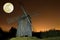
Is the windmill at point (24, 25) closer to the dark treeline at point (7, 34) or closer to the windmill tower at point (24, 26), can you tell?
the windmill tower at point (24, 26)

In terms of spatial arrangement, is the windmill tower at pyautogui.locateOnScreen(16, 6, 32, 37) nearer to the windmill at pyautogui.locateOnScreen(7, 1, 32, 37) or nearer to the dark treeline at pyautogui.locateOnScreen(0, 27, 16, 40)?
the windmill at pyautogui.locateOnScreen(7, 1, 32, 37)

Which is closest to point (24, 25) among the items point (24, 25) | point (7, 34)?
point (24, 25)

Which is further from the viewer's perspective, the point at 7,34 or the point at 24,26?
the point at 7,34

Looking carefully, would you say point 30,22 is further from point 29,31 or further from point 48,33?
point 48,33

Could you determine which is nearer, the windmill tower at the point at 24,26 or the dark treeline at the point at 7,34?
the windmill tower at the point at 24,26

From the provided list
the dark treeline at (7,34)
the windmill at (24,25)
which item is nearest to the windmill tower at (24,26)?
the windmill at (24,25)

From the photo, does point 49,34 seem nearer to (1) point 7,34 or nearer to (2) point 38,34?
(2) point 38,34

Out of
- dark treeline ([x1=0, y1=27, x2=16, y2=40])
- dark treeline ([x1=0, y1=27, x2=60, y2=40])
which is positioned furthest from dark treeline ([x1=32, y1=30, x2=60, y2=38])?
dark treeline ([x1=0, y1=27, x2=16, y2=40])

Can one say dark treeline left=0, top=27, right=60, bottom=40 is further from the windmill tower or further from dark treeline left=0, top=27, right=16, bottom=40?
the windmill tower

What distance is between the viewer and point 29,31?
36.6 meters

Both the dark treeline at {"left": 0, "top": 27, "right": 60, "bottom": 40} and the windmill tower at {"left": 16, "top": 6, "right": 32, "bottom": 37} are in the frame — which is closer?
the windmill tower at {"left": 16, "top": 6, "right": 32, "bottom": 37}

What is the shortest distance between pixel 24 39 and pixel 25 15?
5.80 meters

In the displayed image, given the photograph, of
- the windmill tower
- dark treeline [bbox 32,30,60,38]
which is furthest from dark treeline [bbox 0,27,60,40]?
the windmill tower

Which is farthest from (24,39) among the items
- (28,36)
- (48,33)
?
(48,33)
